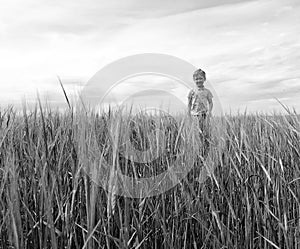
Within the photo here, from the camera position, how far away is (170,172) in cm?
161

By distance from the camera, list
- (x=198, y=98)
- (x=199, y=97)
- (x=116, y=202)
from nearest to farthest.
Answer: (x=116, y=202) < (x=199, y=97) < (x=198, y=98)

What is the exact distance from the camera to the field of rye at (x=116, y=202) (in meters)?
1.11

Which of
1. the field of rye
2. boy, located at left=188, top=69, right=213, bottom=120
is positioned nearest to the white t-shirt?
boy, located at left=188, top=69, right=213, bottom=120

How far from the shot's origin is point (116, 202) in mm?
1278

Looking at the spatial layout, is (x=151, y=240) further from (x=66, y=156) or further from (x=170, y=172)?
(x=66, y=156)

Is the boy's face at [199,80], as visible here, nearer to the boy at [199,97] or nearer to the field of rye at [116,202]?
the boy at [199,97]

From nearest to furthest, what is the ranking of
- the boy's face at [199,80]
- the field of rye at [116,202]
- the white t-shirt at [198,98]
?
the field of rye at [116,202] < the white t-shirt at [198,98] < the boy's face at [199,80]

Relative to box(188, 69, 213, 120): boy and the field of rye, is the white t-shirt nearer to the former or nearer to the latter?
box(188, 69, 213, 120): boy

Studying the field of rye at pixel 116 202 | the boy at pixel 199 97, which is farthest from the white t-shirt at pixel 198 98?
the field of rye at pixel 116 202

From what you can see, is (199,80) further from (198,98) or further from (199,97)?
(199,97)

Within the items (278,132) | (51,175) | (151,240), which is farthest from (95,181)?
(278,132)

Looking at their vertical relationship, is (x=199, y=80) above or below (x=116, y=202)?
above

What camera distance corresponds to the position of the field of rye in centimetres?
111

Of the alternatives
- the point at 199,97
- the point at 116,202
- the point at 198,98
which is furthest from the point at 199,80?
the point at 116,202
